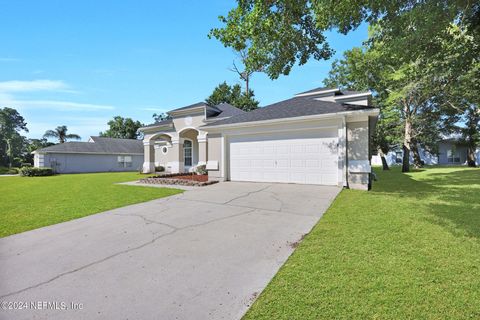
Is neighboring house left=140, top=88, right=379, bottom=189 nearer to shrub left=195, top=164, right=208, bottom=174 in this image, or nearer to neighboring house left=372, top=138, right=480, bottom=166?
shrub left=195, top=164, right=208, bottom=174

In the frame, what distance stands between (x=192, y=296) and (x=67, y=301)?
1.42 metres

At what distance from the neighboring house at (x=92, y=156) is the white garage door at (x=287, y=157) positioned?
2537 cm

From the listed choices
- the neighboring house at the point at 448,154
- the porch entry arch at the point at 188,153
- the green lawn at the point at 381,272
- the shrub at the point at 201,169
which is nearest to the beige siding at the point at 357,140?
the green lawn at the point at 381,272

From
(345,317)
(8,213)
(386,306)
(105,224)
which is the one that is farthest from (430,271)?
(8,213)

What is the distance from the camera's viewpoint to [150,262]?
3498 millimetres

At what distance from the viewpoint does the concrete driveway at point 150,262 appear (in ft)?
8.23

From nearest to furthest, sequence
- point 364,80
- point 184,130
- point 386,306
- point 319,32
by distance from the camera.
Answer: point 386,306 < point 319,32 < point 184,130 < point 364,80

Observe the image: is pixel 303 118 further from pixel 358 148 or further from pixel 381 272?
pixel 381 272

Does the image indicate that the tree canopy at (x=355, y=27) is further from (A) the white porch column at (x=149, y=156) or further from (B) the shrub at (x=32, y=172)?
(B) the shrub at (x=32, y=172)

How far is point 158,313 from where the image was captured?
2.37 m

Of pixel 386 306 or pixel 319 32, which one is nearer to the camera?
pixel 386 306

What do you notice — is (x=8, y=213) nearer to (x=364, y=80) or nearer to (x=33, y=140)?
(x=364, y=80)

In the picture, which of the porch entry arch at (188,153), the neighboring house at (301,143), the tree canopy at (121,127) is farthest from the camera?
the tree canopy at (121,127)

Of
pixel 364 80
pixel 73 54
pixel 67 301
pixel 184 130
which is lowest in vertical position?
pixel 67 301
